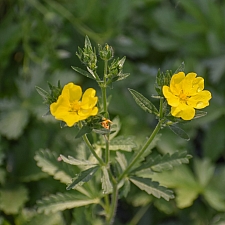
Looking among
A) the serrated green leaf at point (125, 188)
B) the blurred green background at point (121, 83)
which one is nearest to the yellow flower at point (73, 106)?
the serrated green leaf at point (125, 188)

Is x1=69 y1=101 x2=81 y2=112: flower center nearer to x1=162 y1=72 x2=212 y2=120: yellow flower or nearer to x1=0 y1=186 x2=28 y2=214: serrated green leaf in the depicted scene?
x1=162 y1=72 x2=212 y2=120: yellow flower

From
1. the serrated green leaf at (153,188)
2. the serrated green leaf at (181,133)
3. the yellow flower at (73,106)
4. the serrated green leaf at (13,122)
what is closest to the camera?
the yellow flower at (73,106)

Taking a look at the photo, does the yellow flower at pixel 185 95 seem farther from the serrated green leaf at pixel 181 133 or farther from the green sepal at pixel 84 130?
the green sepal at pixel 84 130

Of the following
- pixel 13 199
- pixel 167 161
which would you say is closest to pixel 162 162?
pixel 167 161

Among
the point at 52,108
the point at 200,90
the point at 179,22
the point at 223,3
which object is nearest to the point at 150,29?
the point at 179,22

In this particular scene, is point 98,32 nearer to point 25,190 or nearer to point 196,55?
point 196,55

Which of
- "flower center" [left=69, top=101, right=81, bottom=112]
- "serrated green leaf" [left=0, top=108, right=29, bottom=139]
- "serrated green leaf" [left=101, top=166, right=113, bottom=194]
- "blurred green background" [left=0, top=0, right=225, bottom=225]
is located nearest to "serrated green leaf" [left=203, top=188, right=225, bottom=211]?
"blurred green background" [left=0, top=0, right=225, bottom=225]

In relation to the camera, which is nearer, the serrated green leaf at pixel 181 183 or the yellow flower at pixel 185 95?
the yellow flower at pixel 185 95
